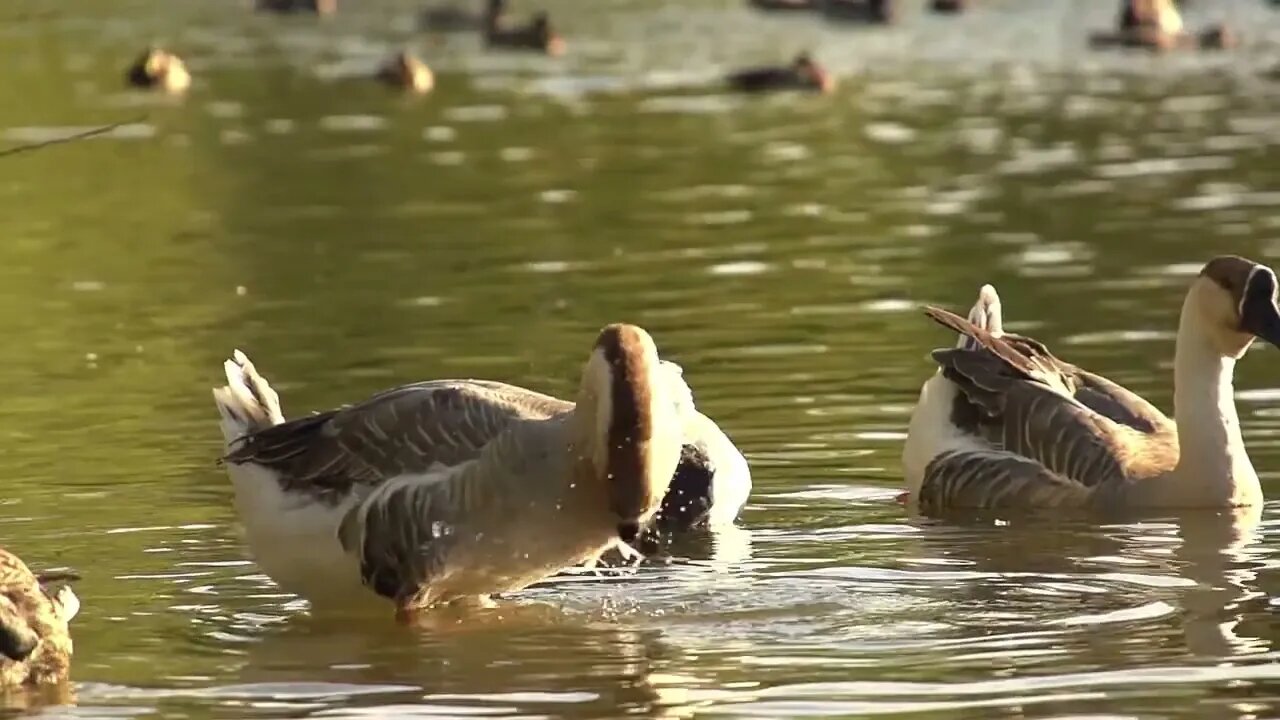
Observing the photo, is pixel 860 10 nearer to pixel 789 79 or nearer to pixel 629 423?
pixel 789 79

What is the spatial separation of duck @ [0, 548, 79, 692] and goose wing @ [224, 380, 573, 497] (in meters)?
1.26

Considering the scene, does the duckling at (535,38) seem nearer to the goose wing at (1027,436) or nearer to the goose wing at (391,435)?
the goose wing at (1027,436)

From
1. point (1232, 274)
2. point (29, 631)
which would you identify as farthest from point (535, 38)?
point (29, 631)

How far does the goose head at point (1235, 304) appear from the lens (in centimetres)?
1190

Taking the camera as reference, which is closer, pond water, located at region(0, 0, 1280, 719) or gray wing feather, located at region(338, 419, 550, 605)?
pond water, located at region(0, 0, 1280, 719)

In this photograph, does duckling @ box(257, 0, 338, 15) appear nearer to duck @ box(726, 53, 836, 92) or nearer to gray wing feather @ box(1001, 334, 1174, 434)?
duck @ box(726, 53, 836, 92)

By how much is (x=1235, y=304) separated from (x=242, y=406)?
4.31 metres

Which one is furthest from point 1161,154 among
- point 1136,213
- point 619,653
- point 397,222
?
point 619,653

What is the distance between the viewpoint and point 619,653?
30.7 feet

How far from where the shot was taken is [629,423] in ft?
29.2

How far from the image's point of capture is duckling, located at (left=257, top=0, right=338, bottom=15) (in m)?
48.5

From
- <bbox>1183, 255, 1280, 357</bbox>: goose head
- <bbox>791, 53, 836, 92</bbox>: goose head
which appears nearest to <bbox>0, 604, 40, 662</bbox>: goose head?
<bbox>1183, 255, 1280, 357</bbox>: goose head

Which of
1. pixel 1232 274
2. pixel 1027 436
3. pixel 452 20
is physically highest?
pixel 1232 274

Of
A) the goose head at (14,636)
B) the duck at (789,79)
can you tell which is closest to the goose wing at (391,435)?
the goose head at (14,636)
